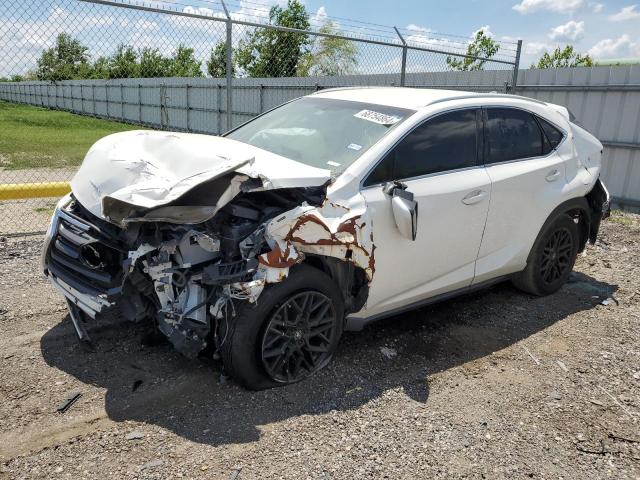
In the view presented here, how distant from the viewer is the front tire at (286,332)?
10.1 ft

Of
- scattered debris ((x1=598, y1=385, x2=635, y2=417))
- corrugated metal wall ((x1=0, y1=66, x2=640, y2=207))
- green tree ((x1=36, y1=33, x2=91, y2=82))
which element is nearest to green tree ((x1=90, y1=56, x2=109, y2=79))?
green tree ((x1=36, y1=33, x2=91, y2=82))

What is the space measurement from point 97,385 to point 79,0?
14.0 ft

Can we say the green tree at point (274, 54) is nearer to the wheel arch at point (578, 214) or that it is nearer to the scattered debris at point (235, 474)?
the wheel arch at point (578, 214)

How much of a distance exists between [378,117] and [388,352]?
1.72m

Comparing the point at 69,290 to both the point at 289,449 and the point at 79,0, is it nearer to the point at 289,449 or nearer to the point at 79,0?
the point at 289,449

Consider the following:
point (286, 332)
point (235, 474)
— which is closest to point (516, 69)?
point (286, 332)

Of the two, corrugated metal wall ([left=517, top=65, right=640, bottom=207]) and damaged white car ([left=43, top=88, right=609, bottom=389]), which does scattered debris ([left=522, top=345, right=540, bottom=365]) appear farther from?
corrugated metal wall ([left=517, top=65, right=640, bottom=207])

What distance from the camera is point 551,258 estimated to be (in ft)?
16.6

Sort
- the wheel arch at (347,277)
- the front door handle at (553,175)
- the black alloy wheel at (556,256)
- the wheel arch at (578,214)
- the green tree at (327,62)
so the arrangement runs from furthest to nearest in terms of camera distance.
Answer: the green tree at (327,62) < the black alloy wheel at (556,256) < the wheel arch at (578,214) < the front door handle at (553,175) < the wheel arch at (347,277)

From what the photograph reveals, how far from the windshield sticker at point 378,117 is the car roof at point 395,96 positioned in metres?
0.15

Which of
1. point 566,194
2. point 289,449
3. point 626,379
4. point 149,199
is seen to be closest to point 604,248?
point 566,194

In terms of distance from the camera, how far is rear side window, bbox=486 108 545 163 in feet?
14.3

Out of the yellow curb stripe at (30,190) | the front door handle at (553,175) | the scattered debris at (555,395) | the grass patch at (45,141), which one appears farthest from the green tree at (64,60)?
the scattered debris at (555,395)

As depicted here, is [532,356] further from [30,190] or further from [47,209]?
[47,209]
